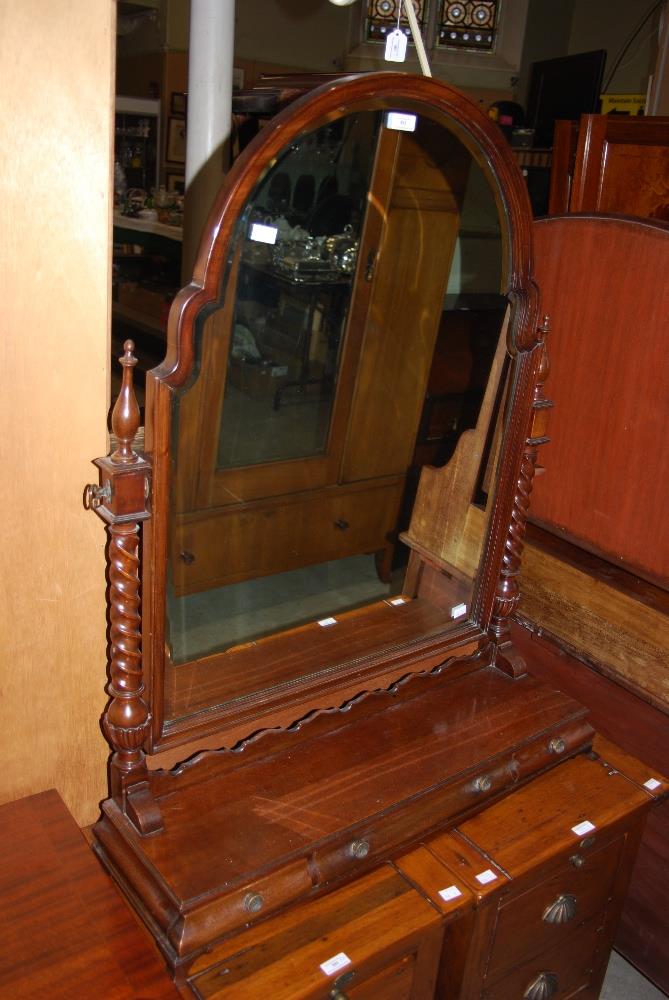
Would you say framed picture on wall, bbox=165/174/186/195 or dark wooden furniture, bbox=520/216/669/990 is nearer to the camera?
dark wooden furniture, bbox=520/216/669/990

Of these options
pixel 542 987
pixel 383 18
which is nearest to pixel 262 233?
pixel 542 987

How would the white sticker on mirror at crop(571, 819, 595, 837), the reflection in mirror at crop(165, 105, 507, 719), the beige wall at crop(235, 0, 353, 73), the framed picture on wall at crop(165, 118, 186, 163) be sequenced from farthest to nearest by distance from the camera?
the beige wall at crop(235, 0, 353, 73), the framed picture on wall at crop(165, 118, 186, 163), the white sticker on mirror at crop(571, 819, 595, 837), the reflection in mirror at crop(165, 105, 507, 719)

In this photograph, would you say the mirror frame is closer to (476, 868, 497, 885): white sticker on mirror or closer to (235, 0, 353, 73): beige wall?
(476, 868, 497, 885): white sticker on mirror

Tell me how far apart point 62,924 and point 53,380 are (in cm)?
54

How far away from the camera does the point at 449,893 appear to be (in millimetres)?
959

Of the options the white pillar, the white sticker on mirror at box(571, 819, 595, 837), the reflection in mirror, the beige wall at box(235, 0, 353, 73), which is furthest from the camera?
the beige wall at box(235, 0, 353, 73)

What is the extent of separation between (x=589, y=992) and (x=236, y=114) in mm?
1432

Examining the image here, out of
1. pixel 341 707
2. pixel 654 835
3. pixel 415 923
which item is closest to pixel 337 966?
pixel 415 923

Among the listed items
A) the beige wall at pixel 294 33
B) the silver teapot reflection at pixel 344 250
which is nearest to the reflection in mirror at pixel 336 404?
the silver teapot reflection at pixel 344 250

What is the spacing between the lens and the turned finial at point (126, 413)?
0.77 meters

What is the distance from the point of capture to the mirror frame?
77 centimetres

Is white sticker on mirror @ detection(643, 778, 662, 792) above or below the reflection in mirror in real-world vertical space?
below

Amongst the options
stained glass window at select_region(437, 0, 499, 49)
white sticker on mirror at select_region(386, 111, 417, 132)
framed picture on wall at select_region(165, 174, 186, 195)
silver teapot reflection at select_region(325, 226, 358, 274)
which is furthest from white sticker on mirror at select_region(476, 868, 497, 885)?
stained glass window at select_region(437, 0, 499, 49)

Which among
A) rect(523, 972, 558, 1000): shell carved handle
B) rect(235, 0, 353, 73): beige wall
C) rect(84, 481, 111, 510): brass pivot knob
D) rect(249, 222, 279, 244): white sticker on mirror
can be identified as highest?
rect(235, 0, 353, 73): beige wall
